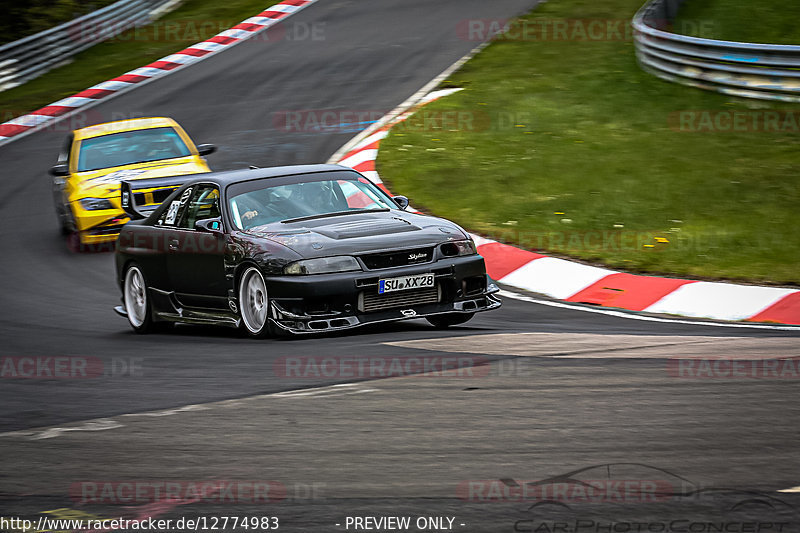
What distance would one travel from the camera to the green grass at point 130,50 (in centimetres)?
2442

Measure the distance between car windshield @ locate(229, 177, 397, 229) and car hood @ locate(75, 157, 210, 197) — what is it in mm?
4885

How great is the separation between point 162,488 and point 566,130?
41.4ft

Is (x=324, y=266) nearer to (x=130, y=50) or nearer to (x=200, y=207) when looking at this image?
(x=200, y=207)

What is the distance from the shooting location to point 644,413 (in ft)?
17.3

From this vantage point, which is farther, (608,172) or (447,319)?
(608,172)

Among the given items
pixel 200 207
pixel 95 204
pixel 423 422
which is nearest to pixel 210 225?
pixel 200 207

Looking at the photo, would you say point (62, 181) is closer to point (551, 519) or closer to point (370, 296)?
point (370, 296)

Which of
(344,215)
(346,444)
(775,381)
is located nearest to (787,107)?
(344,215)

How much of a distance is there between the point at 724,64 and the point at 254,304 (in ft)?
35.9

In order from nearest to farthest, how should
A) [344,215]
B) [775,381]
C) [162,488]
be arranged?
[162,488], [775,381], [344,215]

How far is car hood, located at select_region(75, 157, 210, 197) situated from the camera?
13.6 meters

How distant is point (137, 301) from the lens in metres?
10.0

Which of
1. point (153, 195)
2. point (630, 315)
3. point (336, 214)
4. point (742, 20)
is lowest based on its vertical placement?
point (630, 315)

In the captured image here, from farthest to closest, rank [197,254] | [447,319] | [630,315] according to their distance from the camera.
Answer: [630,315] → [197,254] → [447,319]
